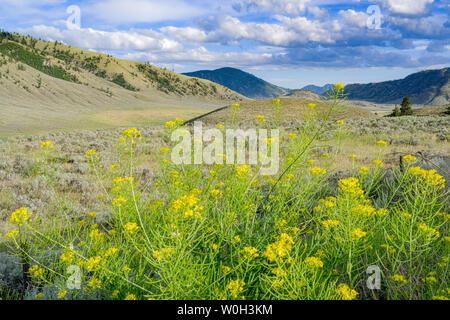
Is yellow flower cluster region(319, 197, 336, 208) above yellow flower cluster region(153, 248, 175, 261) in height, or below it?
above

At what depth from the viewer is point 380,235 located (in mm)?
2770

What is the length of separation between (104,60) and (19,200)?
110 meters

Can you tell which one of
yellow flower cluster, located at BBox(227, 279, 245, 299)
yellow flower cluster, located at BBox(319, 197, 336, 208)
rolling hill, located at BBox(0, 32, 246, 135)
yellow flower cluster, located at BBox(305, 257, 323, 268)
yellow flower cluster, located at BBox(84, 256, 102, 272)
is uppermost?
rolling hill, located at BBox(0, 32, 246, 135)

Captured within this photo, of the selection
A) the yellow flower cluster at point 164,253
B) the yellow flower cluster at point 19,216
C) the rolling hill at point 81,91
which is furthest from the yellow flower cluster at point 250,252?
the rolling hill at point 81,91

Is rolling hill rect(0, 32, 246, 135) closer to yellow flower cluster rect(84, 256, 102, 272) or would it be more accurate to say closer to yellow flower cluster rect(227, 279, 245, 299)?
yellow flower cluster rect(84, 256, 102, 272)

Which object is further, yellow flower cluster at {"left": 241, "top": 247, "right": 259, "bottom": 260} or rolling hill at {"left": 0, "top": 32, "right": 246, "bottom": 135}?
rolling hill at {"left": 0, "top": 32, "right": 246, "bottom": 135}

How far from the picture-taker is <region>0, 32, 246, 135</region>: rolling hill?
36875mm

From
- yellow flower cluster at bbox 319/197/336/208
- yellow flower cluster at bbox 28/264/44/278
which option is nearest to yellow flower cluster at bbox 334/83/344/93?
yellow flower cluster at bbox 319/197/336/208

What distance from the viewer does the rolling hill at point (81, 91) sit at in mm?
36875

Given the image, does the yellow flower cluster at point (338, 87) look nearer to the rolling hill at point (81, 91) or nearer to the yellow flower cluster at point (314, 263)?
the yellow flower cluster at point (314, 263)

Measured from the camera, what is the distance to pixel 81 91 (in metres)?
61.5

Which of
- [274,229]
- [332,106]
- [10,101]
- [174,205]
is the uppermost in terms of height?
[10,101]
